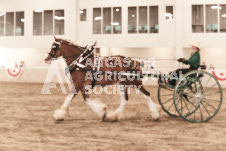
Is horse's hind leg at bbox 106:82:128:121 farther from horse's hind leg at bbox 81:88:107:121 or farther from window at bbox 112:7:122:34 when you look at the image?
window at bbox 112:7:122:34

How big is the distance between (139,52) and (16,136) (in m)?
18.4

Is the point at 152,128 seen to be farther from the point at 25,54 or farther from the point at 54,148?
the point at 25,54

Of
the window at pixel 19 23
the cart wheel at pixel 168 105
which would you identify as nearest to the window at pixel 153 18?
the cart wheel at pixel 168 105

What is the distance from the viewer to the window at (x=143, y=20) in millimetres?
22094

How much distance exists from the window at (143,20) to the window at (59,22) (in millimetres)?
6270

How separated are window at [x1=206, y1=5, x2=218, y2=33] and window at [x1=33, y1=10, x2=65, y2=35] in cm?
1126

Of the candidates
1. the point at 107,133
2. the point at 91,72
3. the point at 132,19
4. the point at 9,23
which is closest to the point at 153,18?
the point at 132,19

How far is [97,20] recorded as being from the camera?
74.9 feet

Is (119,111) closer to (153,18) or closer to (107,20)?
(153,18)

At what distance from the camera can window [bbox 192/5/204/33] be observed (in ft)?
70.2

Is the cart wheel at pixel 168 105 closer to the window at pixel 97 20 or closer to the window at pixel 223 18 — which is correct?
the window at pixel 223 18

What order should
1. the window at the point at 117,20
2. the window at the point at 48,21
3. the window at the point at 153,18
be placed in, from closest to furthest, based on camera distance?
the window at the point at 153,18 → the window at the point at 117,20 → the window at the point at 48,21

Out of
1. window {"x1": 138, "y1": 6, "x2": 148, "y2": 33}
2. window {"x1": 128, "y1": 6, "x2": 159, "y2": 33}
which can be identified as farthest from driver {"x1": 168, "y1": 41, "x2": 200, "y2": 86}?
window {"x1": 138, "y1": 6, "x2": 148, "y2": 33}

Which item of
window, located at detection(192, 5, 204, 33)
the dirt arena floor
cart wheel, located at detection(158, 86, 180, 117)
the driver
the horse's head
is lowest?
the dirt arena floor
